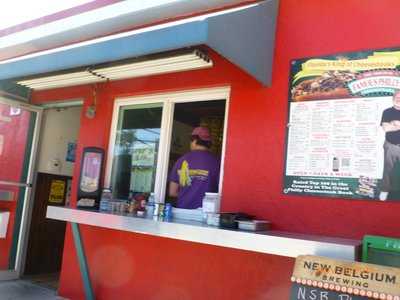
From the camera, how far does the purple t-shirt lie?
3.73 m

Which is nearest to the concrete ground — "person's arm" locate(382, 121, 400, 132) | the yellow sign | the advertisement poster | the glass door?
the glass door

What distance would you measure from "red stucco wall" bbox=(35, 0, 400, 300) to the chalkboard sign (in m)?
0.79

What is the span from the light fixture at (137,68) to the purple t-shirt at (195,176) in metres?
0.84

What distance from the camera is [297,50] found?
3305 mm

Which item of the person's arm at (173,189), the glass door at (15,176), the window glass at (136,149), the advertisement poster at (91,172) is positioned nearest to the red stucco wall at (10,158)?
the glass door at (15,176)

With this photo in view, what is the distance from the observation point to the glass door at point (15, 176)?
526 centimetres

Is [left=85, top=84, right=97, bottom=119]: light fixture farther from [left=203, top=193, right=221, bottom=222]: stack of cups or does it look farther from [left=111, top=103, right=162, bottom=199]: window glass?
[left=203, top=193, right=221, bottom=222]: stack of cups

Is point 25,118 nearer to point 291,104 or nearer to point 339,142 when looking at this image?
point 291,104

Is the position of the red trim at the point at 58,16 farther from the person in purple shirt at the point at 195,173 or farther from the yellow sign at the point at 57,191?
the yellow sign at the point at 57,191

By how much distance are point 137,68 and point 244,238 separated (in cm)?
184

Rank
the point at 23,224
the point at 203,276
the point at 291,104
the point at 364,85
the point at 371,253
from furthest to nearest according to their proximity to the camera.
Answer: the point at 23,224
the point at 203,276
the point at 291,104
the point at 364,85
the point at 371,253

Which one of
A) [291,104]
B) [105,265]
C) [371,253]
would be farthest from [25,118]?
[371,253]

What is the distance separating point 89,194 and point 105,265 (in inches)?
29.0

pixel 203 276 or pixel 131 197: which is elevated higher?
pixel 131 197
